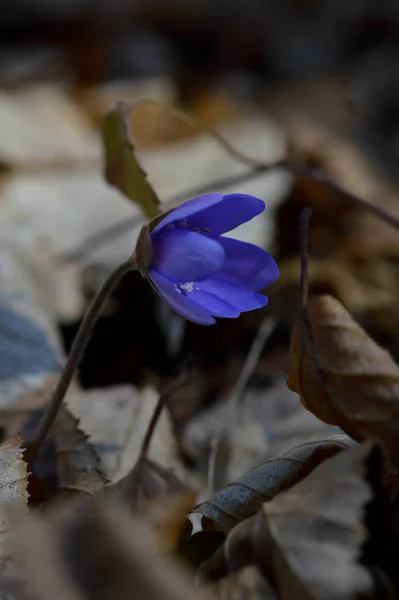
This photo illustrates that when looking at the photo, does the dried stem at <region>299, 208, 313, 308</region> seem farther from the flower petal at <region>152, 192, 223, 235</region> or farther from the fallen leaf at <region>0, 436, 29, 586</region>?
the fallen leaf at <region>0, 436, 29, 586</region>

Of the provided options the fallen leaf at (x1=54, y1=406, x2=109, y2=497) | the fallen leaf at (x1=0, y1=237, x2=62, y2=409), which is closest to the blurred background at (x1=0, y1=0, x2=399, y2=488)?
the fallen leaf at (x1=0, y1=237, x2=62, y2=409)

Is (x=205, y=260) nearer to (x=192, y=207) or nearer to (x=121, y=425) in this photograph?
(x=192, y=207)

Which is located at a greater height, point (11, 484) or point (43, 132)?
point (11, 484)

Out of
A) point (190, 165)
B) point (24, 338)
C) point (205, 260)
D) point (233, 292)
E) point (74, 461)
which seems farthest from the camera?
point (190, 165)

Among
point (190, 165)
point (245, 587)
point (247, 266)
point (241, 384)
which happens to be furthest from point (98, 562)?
point (190, 165)

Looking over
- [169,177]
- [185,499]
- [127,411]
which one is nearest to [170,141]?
[169,177]

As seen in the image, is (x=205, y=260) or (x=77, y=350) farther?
(x=77, y=350)

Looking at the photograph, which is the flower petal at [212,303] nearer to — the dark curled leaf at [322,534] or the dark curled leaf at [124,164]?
the dark curled leaf at [322,534]
